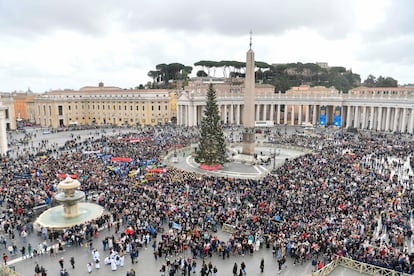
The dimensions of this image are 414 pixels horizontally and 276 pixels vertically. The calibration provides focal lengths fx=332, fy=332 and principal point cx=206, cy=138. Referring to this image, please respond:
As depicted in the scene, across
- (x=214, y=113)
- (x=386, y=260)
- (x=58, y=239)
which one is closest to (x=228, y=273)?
(x=386, y=260)

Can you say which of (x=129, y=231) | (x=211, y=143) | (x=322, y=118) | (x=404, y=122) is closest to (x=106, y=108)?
(x=322, y=118)

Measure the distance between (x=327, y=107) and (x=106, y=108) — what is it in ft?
163

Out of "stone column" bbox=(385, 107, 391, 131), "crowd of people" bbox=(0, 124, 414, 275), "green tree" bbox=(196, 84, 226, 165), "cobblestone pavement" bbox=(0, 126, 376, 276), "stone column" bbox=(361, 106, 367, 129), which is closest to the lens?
"cobblestone pavement" bbox=(0, 126, 376, 276)

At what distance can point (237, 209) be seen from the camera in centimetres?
1991

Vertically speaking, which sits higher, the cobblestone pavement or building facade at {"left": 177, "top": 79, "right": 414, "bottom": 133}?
building facade at {"left": 177, "top": 79, "right": 414, "bottom": 133}

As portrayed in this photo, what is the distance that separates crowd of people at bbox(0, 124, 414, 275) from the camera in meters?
15.4

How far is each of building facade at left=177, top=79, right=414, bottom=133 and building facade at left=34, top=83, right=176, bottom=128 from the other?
22.9 feet

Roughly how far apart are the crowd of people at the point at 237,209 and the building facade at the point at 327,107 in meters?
29.9

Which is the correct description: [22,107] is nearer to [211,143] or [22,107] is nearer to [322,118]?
[322,118]

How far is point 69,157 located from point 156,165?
9.88m

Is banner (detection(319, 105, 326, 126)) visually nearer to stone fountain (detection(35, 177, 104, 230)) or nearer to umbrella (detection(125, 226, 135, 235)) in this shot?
stone fountain (detection(35, 177, 104, 230))

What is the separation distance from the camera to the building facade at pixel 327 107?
193 feet

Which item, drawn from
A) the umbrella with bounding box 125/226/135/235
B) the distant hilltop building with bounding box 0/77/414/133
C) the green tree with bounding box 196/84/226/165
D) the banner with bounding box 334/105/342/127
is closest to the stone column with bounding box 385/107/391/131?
the distant hilltop building with bounding box 0/77/414/133

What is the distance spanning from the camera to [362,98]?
63188 millimetres
